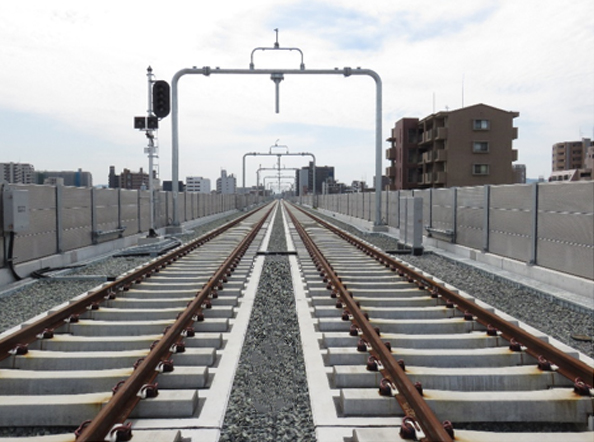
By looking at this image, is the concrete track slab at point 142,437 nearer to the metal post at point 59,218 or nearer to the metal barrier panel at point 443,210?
the metal post at point 59,218

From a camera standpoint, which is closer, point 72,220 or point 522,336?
point 522,336

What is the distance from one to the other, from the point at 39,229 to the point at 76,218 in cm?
213

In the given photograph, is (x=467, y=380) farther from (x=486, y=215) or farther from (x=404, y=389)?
(x=486, y=215)

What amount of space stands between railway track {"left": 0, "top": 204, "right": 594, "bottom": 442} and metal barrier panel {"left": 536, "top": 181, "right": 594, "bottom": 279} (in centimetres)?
300

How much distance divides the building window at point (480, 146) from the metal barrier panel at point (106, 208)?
2117 inches

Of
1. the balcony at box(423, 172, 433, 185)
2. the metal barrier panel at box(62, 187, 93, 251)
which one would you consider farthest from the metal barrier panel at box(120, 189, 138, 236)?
the balcony at box(423, 172, 433, 185)

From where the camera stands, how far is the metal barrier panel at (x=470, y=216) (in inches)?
508

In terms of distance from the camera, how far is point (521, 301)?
795 cm

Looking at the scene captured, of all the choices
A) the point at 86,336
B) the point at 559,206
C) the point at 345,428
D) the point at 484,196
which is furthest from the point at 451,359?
the point at 484,196

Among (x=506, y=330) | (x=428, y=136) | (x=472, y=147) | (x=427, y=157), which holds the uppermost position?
(x=428, y=136)

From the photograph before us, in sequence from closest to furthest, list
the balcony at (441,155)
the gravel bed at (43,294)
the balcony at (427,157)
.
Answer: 1. the gravel bed at (43,294)
2. the balcony at (441,155)
3. the balcony at (427,157)

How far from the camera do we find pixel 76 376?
4129mm

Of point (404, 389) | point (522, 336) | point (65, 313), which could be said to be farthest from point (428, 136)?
point (404, 389)

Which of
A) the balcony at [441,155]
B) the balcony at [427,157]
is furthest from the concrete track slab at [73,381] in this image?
the balcony at [427,157]
